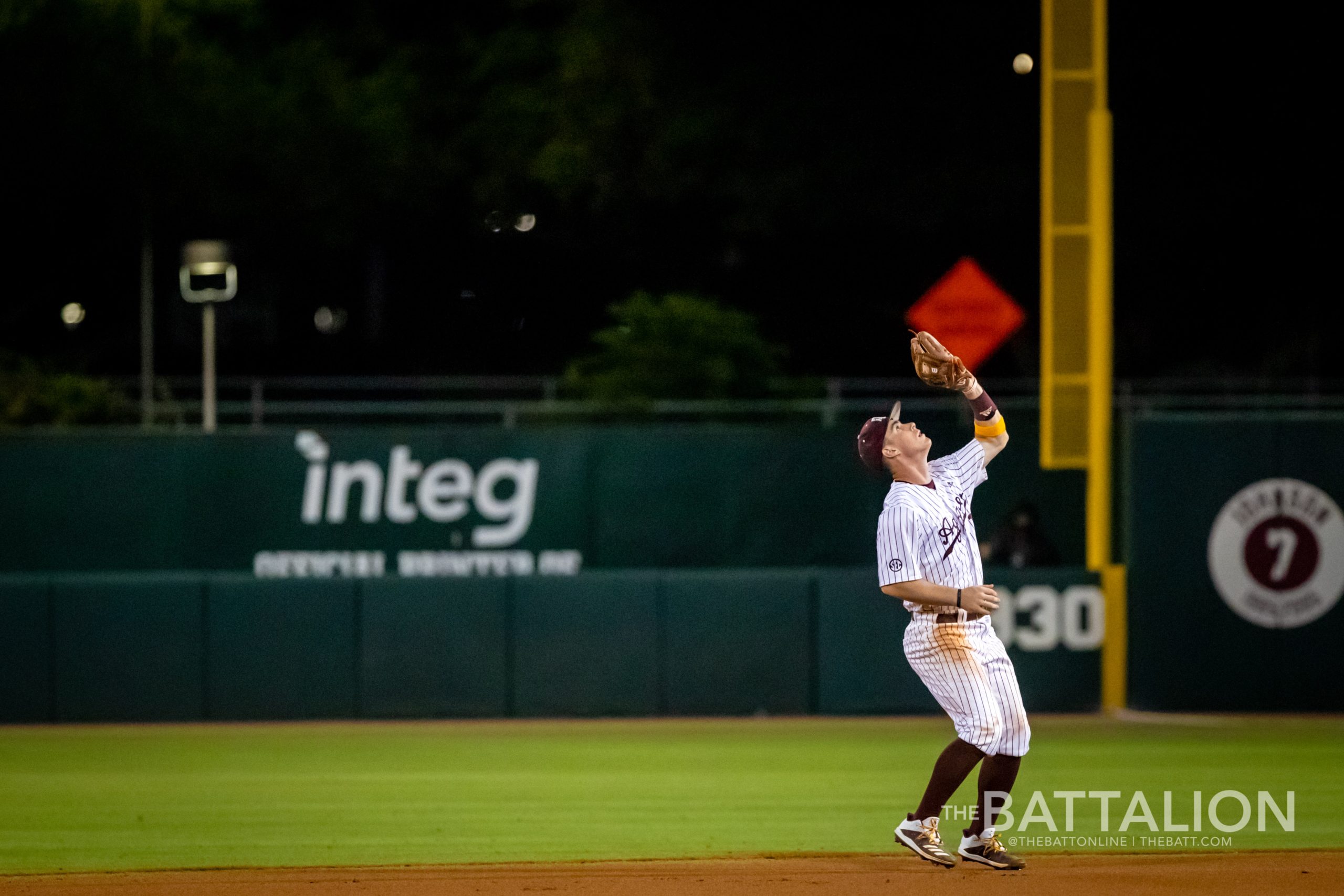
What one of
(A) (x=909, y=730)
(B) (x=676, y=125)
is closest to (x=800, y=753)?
(A) (x=909, y=730)

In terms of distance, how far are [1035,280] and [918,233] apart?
7.88ft

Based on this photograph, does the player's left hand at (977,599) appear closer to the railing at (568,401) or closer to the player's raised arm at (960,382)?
the player's raised arm at (960,382)

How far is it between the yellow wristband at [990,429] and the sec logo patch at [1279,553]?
6548 mm

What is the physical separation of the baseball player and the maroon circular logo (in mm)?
6737

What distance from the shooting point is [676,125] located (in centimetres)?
3416

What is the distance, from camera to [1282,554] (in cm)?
1331

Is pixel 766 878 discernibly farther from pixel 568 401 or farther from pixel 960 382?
pixel 568 401

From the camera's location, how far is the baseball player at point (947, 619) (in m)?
7.02

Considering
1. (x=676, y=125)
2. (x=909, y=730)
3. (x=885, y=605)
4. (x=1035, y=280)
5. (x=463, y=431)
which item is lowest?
(x=909, y=730)

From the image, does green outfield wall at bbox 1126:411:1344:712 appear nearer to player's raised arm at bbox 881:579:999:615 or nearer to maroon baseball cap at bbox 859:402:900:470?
maroon baseball cap at bbox 859:402:900:470

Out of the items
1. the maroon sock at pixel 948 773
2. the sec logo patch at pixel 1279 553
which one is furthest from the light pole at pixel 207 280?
the maroon sock at pixel 948 773

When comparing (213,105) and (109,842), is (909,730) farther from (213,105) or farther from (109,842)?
(213,105)

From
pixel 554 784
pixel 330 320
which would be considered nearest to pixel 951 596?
pixel 554 784

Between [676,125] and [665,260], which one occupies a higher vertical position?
[676,125]
